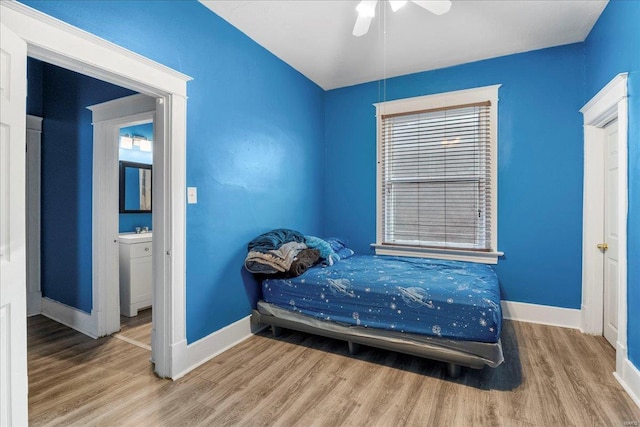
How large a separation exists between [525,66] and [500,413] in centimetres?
327

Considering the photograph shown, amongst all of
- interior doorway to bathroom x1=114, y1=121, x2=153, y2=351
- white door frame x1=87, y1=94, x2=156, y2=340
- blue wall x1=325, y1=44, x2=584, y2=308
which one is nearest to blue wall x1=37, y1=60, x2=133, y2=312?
white door frame x1=87, y1=94, x2=156, y2=340

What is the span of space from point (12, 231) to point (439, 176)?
144 inches

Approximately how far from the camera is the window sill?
3.37 meters

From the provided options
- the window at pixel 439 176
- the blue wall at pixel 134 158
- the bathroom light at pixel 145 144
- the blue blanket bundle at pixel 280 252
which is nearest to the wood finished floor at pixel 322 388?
the blue blanket bundle at pixel 280 252

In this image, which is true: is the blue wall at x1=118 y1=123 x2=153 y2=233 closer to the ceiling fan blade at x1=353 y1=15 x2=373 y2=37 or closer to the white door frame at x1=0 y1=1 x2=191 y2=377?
the white door frame at x1=0 y1=1 x2=191 y2=377

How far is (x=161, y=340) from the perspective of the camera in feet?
7.30

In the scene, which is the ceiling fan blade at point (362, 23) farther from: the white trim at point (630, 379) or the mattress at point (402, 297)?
the white trim at point (630, 379)

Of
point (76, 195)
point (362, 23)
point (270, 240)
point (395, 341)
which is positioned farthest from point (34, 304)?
point (362, 23)

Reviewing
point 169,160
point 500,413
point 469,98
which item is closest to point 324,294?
point 500,413

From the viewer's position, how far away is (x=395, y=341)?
231 centimetres

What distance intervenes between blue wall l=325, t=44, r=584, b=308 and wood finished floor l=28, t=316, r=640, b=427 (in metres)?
0.69

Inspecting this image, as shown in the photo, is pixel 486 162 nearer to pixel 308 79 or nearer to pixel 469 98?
pixel 469 98

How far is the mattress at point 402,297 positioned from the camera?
6.88ft

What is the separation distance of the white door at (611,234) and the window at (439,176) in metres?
0.90
